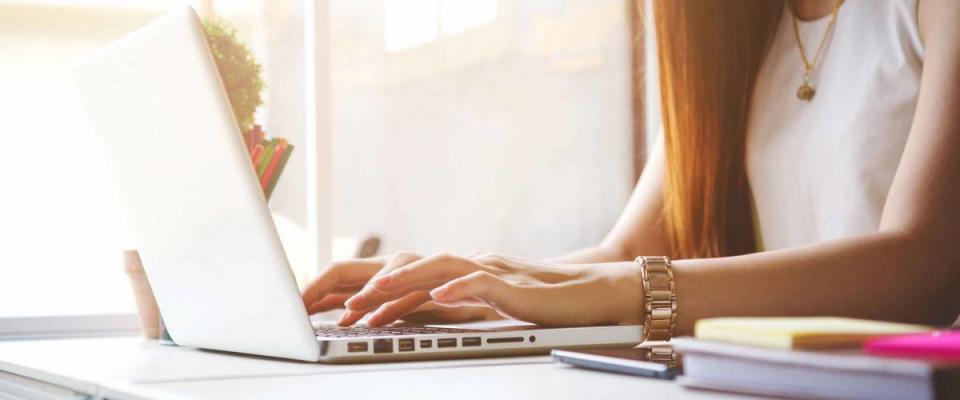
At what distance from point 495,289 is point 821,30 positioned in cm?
86

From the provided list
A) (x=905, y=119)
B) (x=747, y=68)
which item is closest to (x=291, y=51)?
(x=747, y=68)

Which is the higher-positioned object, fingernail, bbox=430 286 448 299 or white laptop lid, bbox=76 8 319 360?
white laptop lid, bbox=76 8 319 360

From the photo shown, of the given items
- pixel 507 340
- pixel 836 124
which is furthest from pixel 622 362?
pixel 836 124

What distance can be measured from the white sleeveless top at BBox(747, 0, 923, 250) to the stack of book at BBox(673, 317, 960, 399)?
3.09ft

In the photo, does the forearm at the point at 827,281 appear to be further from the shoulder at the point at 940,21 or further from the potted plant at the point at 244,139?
the potted plant at the point at 244,139

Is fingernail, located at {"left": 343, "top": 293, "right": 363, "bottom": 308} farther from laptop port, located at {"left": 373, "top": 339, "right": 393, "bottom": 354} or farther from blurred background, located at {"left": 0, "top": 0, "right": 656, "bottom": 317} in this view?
blurred background, located at {"left": 0, "top": 0, "right": 656, "bottom": 317}

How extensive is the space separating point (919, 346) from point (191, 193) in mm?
624

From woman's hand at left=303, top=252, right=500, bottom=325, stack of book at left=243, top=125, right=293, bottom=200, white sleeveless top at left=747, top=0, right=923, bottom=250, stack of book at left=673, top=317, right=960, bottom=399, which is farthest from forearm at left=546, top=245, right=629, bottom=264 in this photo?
stack of book at left=673, top=317, right=960, bottom=399

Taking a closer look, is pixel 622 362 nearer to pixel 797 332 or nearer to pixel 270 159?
pixel 797 332

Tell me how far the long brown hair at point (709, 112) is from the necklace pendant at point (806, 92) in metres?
0.11

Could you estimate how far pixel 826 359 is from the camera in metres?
0.52

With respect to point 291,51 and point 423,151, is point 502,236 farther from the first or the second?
point 291,51

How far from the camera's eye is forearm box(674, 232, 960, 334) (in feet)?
3.37

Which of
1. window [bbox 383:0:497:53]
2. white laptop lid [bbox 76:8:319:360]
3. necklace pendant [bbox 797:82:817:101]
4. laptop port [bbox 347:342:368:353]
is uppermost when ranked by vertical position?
window [bbox 383:0:497:53]
